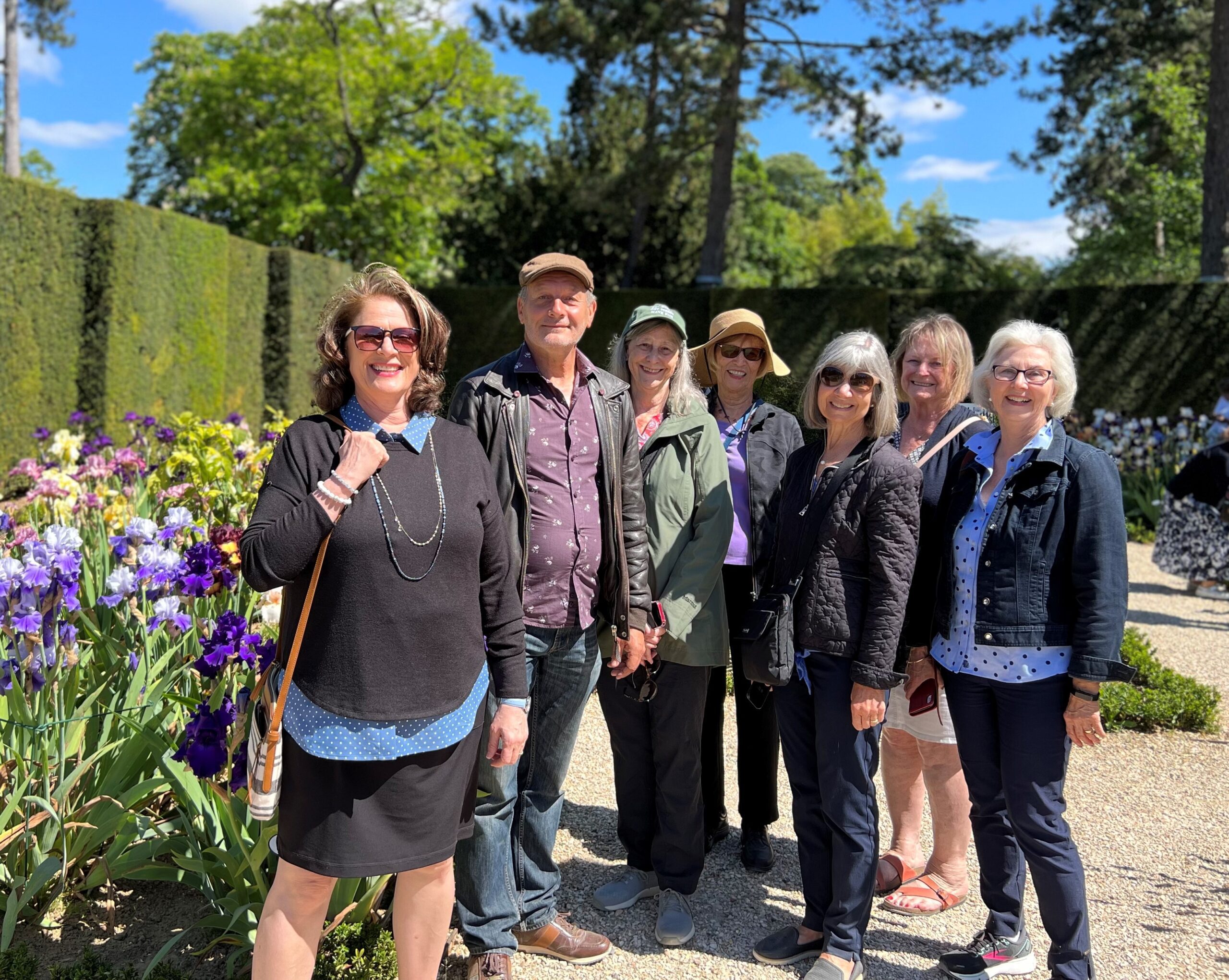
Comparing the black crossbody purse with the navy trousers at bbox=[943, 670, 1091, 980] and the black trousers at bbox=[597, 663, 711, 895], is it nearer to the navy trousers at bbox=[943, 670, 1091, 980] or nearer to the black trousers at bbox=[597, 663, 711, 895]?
the black trousers at bbox=[597, 663, 711, 895]

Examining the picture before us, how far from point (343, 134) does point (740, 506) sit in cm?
2403

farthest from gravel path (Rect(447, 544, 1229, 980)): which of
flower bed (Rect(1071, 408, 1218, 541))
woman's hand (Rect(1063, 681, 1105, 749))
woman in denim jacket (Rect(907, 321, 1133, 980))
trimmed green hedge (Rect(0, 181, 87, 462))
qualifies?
trimmed green hedge (Rect(0, 181, 87, 462))

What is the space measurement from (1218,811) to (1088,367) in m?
10.4

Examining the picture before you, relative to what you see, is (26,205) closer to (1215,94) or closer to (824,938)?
(824,938)

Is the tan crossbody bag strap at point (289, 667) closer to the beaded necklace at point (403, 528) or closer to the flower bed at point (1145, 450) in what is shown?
the beaded necklace at point (403, 528)

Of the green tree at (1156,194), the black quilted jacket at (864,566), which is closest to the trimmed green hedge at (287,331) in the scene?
the black quilted jacket at (864,566)

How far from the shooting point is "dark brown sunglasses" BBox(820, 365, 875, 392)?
2.67 metres

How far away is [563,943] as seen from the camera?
8.95 feet

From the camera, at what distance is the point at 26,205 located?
30.6 feet

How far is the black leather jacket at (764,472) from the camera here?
313 cm

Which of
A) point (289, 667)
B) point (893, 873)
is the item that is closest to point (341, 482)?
point (289, 667)

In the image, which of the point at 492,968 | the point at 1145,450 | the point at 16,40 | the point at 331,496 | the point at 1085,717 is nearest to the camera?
the point at 331,496

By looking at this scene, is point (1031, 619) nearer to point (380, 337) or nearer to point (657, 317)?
point (657, 317)

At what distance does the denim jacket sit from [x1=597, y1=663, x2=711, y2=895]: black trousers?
90 cm
